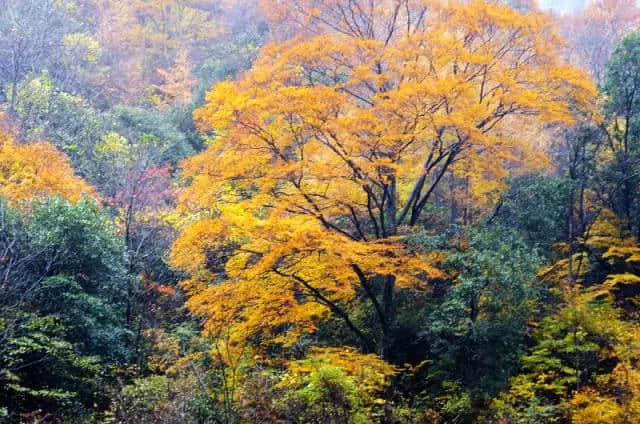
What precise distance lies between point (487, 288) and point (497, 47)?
5888 millimetres

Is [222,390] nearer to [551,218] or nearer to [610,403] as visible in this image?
A: [610,403]

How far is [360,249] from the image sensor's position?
10.1 meters

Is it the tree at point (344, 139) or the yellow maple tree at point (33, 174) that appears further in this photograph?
the yellow maple tree at point (33, 174)

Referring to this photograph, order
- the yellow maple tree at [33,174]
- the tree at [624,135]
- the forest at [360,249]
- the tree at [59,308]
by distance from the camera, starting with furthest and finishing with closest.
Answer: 1. the tree at [624,135]
2. the yellow maple tree at [33,174]
3. the forest at [360,249]
4. the tree at [59,308]

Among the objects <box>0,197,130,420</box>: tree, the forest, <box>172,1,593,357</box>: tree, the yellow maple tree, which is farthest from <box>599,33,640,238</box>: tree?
the yellow maple tree

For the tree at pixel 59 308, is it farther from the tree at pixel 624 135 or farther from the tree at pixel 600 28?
the tree at pixel 600 28

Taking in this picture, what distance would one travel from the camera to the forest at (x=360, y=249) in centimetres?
951

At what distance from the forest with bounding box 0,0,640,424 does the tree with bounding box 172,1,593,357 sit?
58 mm

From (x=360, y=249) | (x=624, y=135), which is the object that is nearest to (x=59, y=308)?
(x=360, y=249)

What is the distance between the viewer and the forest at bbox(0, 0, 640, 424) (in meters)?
9.51

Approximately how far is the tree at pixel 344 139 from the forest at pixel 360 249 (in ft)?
0.19

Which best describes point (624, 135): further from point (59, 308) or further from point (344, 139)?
point (59, 308)

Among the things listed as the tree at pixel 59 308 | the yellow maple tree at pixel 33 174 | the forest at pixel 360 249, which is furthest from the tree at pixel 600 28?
the tree at pixel 59 308

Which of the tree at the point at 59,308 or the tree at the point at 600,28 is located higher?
the tree at the point at 600,28
